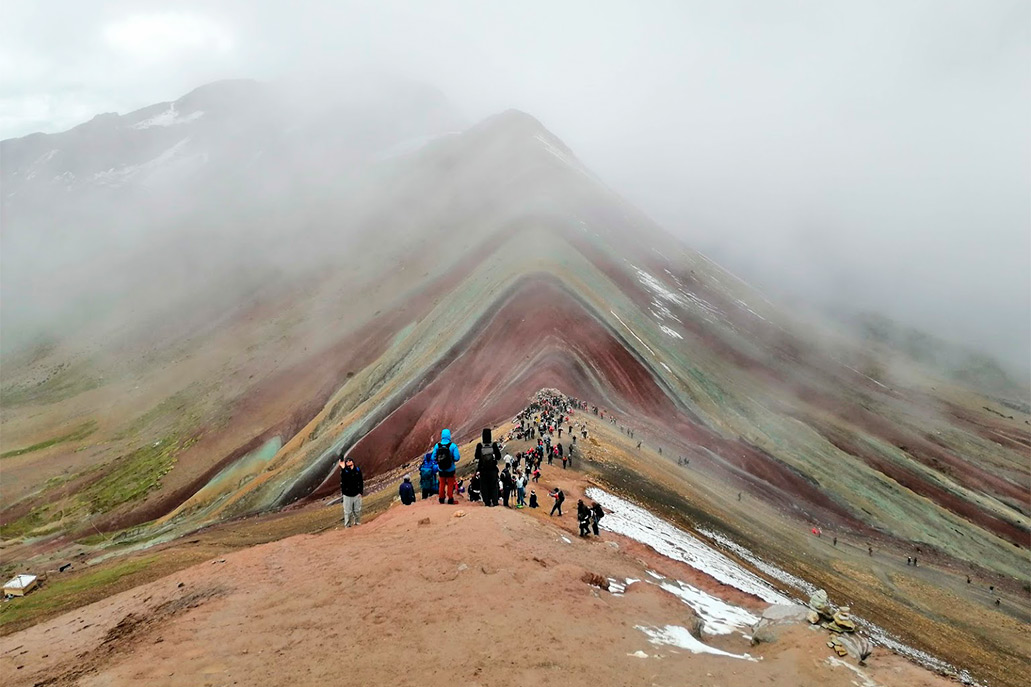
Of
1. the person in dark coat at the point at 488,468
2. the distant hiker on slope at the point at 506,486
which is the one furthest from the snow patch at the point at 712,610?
the person in dark coat at the point at 488,468

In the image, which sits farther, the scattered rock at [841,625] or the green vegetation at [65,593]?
the green vegetation at [65,593]

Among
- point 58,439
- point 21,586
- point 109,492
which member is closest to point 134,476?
point 109,492

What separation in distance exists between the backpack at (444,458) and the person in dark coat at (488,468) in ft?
2.63

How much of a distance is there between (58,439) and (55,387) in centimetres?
2774

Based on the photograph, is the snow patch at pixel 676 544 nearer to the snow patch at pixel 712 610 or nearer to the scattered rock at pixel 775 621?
the snow patch at pixel 712 610

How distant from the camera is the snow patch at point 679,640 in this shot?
13289 millimetres

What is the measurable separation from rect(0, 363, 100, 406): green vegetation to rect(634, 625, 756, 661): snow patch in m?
103

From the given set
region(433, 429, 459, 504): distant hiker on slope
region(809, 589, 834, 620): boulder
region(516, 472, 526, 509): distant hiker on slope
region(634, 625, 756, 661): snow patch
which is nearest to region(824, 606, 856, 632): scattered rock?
region(809, 589, 834, 620): boulder

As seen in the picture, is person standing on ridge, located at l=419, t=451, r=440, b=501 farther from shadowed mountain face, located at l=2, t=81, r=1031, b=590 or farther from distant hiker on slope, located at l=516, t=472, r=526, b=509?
shadowed mountain face, located at l=2, t=81, r=1031, b=590

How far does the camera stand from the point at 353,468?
60.0ft

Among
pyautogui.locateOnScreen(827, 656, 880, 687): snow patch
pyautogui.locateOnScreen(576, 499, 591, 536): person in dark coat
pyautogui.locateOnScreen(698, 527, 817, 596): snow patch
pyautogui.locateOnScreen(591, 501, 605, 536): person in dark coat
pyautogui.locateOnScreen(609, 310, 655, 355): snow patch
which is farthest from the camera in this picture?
pyautogui.locateOnScreen(609, 310, 655, 355): snow patch

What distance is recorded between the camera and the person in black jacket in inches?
717

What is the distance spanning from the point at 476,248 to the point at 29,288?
133 meters

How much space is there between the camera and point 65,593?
2380 centimetres
